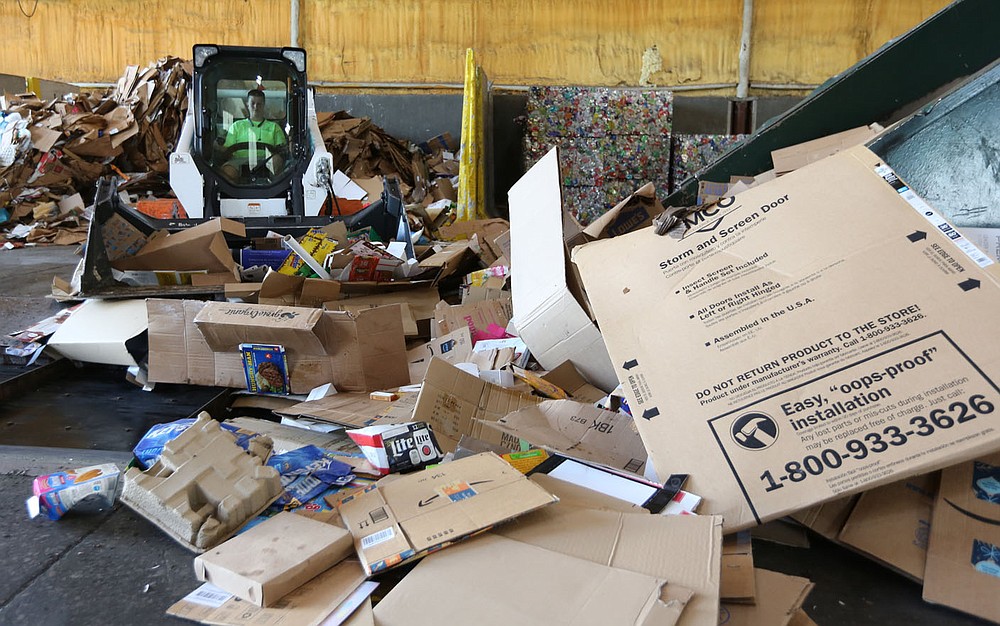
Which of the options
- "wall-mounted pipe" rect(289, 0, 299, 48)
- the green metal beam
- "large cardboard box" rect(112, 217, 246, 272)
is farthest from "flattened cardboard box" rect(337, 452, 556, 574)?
"wall-mounted pipe" rect(289, 0, 299, 48)

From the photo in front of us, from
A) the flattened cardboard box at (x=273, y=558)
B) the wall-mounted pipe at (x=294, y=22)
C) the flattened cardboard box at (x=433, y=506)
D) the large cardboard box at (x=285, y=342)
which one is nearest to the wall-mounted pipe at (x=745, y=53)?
the wall-mounted pipe at (x=294, y=22)

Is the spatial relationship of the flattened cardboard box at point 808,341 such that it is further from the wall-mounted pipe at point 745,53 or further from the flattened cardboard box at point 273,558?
the wall-mounted pipe at point 745,53

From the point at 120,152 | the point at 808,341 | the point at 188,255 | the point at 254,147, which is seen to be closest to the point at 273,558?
the point at 808,341

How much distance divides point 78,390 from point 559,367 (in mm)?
1840

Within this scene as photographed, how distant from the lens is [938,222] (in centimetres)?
150

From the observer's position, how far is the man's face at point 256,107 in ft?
14.0

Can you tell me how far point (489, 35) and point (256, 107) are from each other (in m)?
4.82

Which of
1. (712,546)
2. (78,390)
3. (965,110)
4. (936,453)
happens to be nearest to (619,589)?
(712,546)

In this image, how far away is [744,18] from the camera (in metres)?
8.12

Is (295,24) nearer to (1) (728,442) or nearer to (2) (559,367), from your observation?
(2) (559,367)

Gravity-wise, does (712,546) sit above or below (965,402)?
below

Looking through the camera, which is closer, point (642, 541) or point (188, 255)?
point (642, 541)

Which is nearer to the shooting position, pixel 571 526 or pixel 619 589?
pixel 619 589

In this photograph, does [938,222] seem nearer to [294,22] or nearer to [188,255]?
[188,255]
